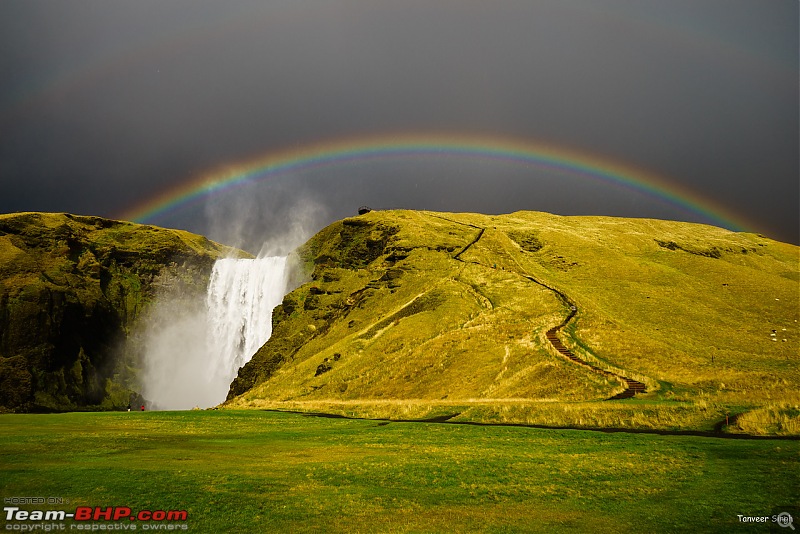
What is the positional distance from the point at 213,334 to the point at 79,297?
28.1 metres

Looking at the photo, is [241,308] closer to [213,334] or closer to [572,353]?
[213,334]

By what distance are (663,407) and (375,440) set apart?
19526 millimetres

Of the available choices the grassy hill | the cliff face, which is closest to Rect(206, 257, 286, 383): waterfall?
the cliff face

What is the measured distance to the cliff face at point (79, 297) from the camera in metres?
97.2

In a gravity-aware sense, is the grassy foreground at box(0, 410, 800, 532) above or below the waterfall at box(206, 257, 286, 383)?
above

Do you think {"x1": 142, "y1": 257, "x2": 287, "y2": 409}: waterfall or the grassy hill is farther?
{"x1": 142, "y1": 257, "x2": 287, "y2": 409}: waterfall

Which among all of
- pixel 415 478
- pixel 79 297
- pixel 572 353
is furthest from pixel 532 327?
pixel 79 297

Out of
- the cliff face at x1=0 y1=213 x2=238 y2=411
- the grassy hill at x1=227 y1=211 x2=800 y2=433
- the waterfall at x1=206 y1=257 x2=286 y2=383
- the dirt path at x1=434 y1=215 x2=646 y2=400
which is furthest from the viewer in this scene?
the waterfall at x1=206 y1=257 x2=286 y2=383

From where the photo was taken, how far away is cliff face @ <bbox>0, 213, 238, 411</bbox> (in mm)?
97188

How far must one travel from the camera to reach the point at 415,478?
18.5 meters

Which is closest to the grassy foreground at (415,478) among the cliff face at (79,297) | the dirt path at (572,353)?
the dirt path at (572,353)

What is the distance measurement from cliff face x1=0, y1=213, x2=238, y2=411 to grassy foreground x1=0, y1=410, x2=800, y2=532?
8384 centimetres

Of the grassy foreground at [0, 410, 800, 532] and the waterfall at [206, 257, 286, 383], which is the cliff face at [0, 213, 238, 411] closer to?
the waterfall at [206, 257, 286, 383]

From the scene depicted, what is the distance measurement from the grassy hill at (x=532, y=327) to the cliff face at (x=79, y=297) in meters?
40.0
